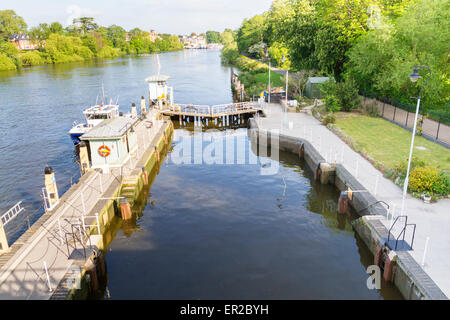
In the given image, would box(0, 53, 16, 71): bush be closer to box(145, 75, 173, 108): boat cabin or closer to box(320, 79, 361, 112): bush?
box(145, 75, 173, 108): boat cabin

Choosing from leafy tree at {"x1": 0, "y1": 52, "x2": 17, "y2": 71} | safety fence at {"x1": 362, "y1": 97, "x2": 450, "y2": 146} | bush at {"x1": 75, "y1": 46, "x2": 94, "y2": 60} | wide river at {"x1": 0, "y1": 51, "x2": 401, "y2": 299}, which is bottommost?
wide river at {"x1": 0, "y1": 51, "x2": 401, "y2": 299}

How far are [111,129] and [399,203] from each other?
17408 millimetres

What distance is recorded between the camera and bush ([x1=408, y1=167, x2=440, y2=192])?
1678 cm

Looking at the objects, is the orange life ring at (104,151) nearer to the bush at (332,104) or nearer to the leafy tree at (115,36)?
the bush at (332,104)

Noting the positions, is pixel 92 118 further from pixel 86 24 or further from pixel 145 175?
pixel 86 24

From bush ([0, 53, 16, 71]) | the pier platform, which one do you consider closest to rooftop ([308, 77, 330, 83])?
the pier platform

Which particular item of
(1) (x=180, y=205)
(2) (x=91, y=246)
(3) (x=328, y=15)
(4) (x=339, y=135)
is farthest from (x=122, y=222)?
(3) (x=328, y=15)

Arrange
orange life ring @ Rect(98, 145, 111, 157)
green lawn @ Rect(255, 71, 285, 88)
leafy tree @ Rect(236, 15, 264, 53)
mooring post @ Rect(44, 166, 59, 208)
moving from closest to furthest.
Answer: mooring post @ Rect(44, 166, 59, 208) → orange life ring @ Rect(98, 145, 111, 157) → green lawn @ Rect(255, 71, 285, 88) → leafy tree @ Rect(236, 15, 264, 53)

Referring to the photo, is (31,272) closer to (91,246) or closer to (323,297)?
(91,246)

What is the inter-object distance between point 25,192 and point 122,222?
926 centimetres

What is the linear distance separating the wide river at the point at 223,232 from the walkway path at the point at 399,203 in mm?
1877

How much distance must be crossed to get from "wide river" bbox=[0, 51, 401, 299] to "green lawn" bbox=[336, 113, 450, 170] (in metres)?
4.54

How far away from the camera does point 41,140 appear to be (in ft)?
115

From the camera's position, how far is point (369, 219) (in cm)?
1508
